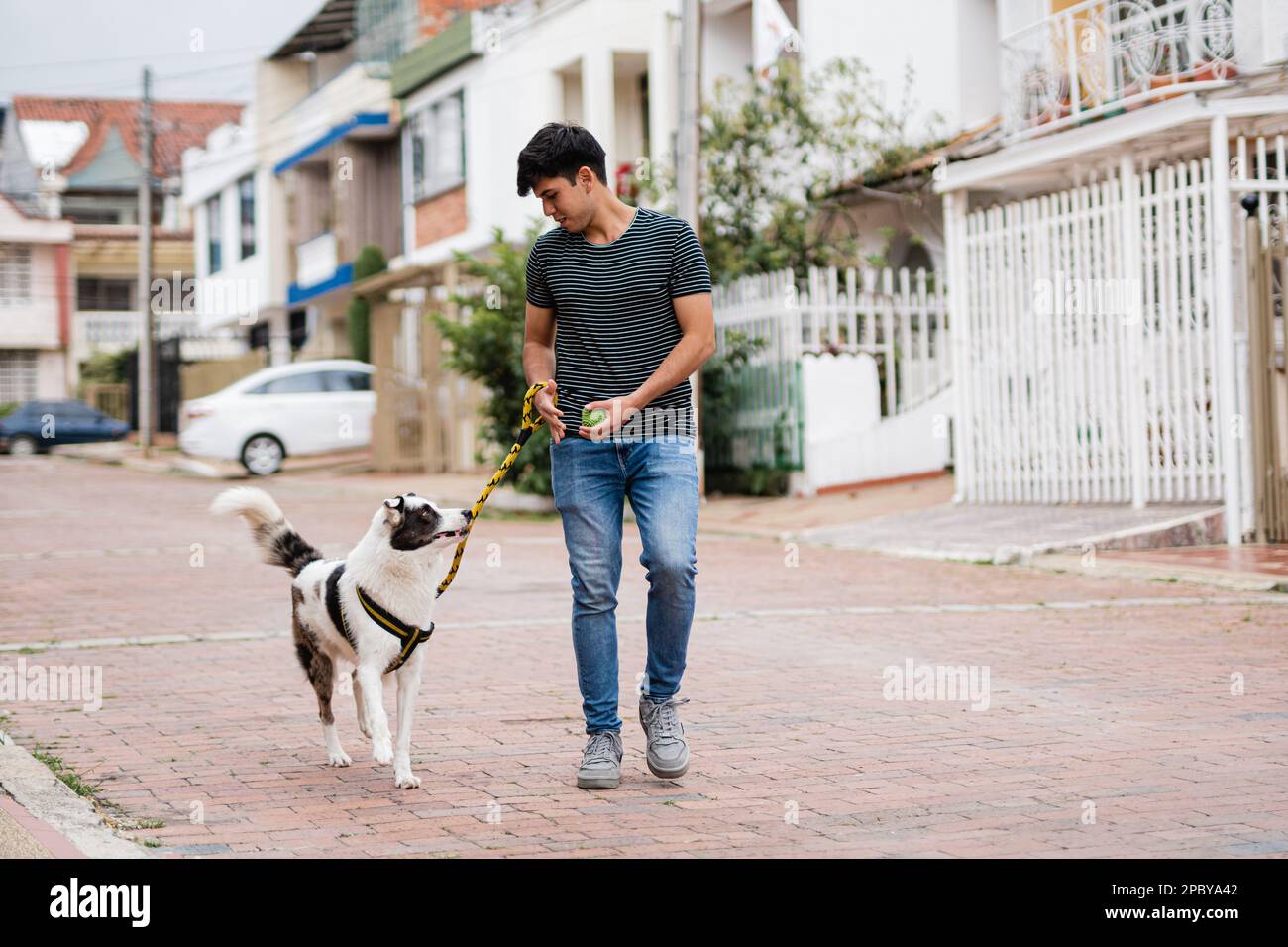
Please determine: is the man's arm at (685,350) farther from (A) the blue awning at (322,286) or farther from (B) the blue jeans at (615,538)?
(A) the blue awning at (322,286)

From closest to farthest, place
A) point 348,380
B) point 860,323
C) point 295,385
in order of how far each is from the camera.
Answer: point 860,323 < point 295,385 < point 348,380

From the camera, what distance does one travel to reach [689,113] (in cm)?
1758

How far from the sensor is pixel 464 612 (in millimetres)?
10672

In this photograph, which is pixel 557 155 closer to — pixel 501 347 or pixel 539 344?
pixel 539 344

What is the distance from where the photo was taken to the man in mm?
5496

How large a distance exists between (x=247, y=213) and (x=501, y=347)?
27562 mm

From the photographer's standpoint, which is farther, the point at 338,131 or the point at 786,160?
the point at 338,131

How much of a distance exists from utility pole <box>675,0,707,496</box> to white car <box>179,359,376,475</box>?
35.5ft

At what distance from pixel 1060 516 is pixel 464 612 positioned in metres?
6.04

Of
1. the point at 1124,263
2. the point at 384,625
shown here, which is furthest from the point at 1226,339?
the point at 384,625

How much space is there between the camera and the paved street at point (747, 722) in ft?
16.4

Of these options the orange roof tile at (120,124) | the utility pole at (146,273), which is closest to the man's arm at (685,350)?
the utility pole at (146,273)

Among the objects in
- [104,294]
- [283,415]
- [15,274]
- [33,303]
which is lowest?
[283,415]
